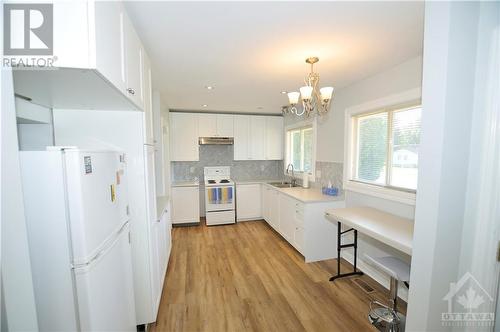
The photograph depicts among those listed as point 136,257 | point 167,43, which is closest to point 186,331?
point 136,257

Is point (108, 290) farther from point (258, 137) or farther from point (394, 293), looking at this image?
point (258, 137)

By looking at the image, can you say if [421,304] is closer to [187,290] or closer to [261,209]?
[187,290]

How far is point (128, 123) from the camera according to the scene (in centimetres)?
161

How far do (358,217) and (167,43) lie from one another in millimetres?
2371

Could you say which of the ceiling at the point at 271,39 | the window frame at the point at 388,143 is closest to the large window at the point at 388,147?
the window frame at the point at 388,143

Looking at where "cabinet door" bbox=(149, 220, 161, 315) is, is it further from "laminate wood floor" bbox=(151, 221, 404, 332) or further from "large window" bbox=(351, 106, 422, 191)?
"large window" bbox=(351, 106, 422, 191)

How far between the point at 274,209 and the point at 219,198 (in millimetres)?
1132

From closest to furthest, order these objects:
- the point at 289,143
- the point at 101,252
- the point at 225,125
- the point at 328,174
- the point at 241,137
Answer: the point at 101,252 → the point at 328,174 → the point at 225,125 → the point at 241,137 → the point at 289,143

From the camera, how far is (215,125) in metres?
4.43

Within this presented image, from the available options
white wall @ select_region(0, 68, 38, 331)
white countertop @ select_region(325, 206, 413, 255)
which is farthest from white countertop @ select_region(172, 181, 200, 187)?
white wall @ select_region(0, 68, 38, 331)

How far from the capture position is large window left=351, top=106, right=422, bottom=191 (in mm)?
2115

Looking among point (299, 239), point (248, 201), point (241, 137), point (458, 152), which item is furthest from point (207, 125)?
point (458, 152)

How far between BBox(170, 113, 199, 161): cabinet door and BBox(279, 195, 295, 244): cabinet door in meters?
2.03

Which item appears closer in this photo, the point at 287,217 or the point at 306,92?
the point at 306,92
